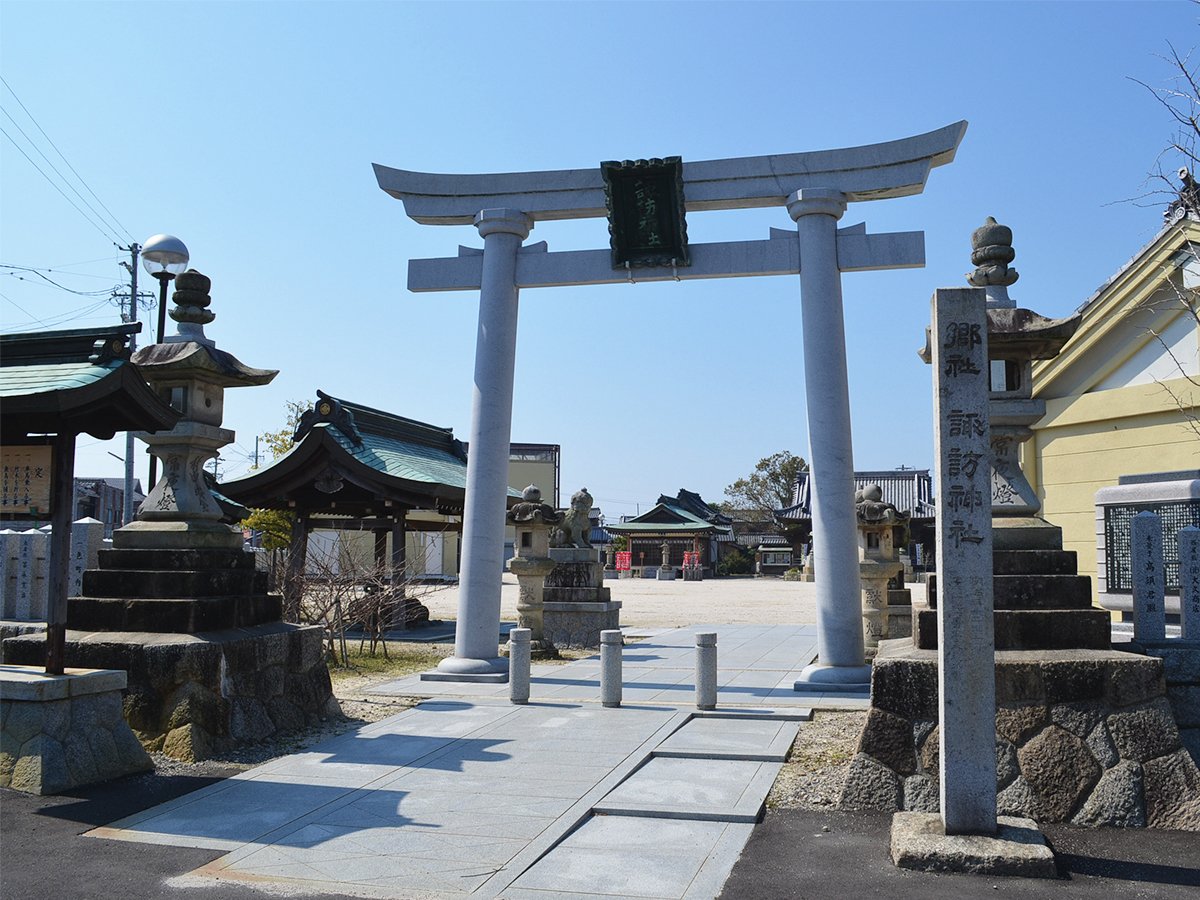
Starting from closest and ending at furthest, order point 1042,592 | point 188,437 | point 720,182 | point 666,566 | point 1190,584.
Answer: point 1042,592 → point 1190,584 → point 188,437 → point 720,182 → point 666,566

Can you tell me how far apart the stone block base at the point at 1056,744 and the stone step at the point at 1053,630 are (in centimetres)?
16

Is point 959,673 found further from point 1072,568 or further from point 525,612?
point 525,612

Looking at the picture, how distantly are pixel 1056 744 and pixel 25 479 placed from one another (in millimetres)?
7696

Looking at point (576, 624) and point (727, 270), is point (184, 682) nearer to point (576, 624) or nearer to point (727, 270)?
point (727, 270)

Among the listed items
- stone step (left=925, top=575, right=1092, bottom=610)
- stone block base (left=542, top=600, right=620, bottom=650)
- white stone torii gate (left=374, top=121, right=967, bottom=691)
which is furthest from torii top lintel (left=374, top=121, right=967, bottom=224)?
stone block base (left=542, top=600, right=620, bottom=650)

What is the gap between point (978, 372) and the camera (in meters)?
5.31

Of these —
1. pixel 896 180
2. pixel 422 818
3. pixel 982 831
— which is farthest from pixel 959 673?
pixel 896 180

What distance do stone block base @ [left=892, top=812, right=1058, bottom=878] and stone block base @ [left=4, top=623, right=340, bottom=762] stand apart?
5.28 m

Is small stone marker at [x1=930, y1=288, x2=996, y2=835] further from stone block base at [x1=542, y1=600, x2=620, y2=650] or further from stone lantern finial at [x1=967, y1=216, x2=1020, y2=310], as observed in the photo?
stone block base at [x1=542, y1=600, x2=620, y2=650]

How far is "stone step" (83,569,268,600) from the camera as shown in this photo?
7.63 meters

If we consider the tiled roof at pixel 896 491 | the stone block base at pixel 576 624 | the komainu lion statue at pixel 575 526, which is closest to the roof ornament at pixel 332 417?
the komainu lion statue at pixel 575 526

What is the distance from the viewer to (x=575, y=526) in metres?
17.1

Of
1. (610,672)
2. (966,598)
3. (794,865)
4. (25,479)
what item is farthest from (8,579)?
(966,598)

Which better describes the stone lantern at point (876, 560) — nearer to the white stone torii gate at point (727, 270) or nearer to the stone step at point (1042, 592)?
the white stone torii gate at point (727, 270)
